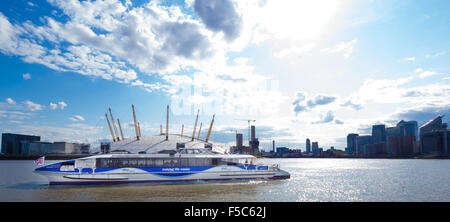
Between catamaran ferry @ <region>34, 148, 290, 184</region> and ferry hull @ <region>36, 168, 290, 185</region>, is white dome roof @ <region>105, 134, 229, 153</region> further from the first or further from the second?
ferry hull @ <region>36, 168, 290, 185</region>

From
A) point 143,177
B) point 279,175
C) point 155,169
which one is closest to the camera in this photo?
point 143,177

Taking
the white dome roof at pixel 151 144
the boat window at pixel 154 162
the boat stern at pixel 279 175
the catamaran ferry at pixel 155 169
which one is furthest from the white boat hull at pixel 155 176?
the white dome roof at pixel 151 144

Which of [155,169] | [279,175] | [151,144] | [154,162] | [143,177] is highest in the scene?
[154,162]

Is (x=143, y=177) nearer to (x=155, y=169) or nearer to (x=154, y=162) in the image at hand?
(x=155, y=169)

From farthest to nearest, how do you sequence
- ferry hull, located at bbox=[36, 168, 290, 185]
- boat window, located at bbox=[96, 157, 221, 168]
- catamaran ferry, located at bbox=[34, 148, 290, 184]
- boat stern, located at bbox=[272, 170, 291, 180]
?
boat stern, located at bbox=[272, 170, 291, 180] → boat window, located at bbox=[96, 157, 221, 168] → catamaran ferry, located at bbox=[34, 148, 290, 184] → ferry hull, located at bbox=[36, 168, 290, 185]

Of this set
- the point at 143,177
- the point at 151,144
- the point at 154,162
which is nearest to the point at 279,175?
the point at 154,162

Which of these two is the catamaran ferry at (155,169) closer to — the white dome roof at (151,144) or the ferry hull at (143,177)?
the ferry hull at (143,177)

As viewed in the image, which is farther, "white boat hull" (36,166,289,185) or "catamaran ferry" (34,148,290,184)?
"catamaran ferry" (34,148,290,184)

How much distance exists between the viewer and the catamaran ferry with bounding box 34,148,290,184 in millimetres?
37500

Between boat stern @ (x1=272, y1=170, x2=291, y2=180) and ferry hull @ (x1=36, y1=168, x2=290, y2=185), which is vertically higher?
ferry hull @ (x1=36, y1=168, x2=290, y2=185)

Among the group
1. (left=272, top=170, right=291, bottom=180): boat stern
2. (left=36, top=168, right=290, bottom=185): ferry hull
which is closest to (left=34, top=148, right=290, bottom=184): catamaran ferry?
(left=36, top=168, right=290, bottom=185): ferry hull

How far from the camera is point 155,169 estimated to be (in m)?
40.6

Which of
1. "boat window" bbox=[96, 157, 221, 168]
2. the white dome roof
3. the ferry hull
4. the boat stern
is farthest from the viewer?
the white dome roof
